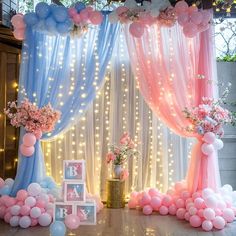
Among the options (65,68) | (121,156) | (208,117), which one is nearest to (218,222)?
(208,117)

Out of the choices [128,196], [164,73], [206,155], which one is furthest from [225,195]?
[164,73]

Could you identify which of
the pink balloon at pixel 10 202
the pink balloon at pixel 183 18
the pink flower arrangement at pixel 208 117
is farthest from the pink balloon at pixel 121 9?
the pink balloon at pixel 10 202

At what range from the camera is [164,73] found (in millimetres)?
5141

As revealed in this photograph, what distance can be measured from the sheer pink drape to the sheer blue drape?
417mm

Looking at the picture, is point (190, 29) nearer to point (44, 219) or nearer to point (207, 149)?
point (207, 149)

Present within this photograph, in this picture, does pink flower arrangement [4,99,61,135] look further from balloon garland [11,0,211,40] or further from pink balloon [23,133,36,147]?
balloon garland [11,0,211,40]

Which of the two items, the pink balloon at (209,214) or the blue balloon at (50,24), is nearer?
the pink balloon at (209,214)

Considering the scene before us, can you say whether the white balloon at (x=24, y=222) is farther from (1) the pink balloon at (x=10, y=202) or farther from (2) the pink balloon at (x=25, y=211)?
(1) the pink balloon at (x=10, y=202)

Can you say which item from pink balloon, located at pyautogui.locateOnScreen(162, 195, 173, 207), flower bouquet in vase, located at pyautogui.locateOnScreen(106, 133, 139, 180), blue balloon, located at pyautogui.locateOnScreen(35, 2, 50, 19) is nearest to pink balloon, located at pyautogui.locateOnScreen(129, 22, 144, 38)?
blue balloon, located at pyautogui.locateOnScreen(35, 2, 50, 19)

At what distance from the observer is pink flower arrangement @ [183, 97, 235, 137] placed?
4.74 m

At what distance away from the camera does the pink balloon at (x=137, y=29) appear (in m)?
4.83

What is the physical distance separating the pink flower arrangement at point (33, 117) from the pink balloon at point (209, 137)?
1899 millimetres

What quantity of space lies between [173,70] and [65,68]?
1.48 m

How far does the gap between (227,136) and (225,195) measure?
1.17 metres
